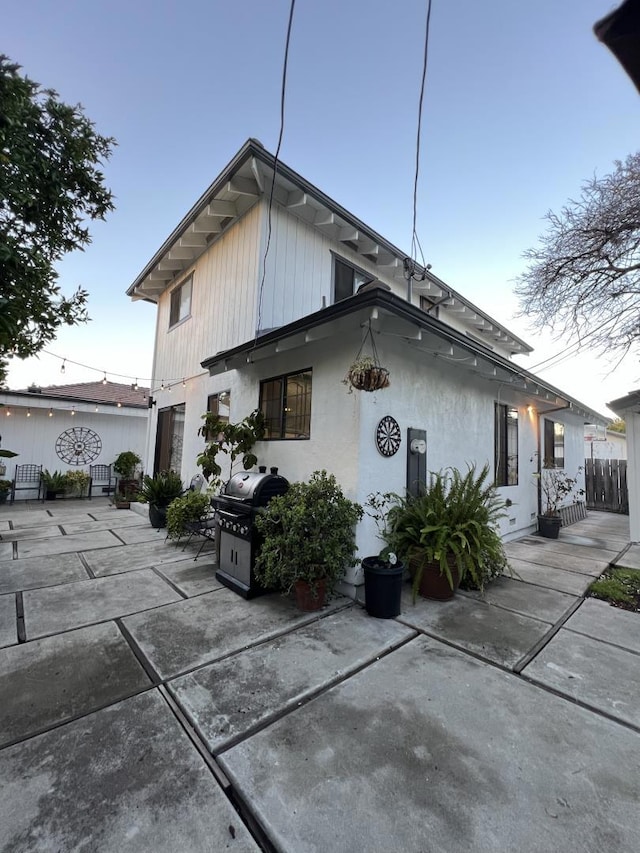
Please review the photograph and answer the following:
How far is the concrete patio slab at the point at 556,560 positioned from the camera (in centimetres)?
487

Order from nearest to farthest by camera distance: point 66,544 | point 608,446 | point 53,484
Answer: point 66,544 → point 53,484 → point 608,446

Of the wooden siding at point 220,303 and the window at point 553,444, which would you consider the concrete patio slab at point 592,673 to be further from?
the window at point 553,444

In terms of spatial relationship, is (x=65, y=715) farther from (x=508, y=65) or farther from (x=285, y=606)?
(x=508, y=65)

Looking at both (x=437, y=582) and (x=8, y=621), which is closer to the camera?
(x=8, y=621)

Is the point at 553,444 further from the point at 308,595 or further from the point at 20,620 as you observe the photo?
the point at 20,620

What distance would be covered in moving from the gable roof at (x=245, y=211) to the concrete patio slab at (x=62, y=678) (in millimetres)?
6040

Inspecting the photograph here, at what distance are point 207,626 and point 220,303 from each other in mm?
5464

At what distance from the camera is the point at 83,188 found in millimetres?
3883

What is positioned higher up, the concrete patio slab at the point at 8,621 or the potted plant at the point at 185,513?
the potted plant at the point at 185,513

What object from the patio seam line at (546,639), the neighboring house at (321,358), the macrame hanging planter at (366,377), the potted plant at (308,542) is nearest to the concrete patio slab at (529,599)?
the patio seam line at (546,639)

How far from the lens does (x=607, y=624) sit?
3.28 metres

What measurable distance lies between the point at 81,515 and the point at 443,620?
7841 millimetres

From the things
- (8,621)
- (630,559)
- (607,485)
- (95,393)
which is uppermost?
(95,393)

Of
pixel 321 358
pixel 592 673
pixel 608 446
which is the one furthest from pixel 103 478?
pixel 608 446
